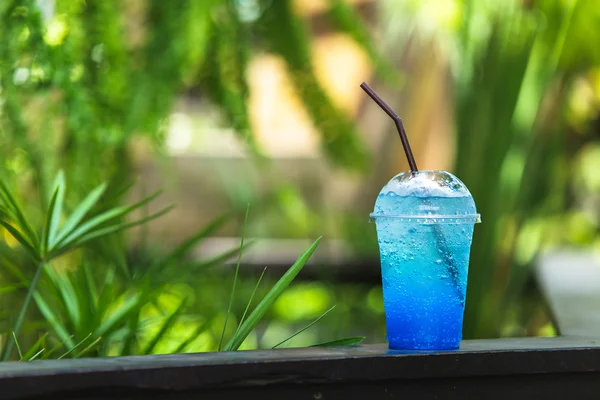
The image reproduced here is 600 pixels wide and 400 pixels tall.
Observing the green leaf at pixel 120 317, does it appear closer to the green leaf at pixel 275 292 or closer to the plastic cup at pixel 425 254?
the green leaf at pixel 275 292

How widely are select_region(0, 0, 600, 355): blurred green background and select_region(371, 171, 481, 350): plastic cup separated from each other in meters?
0.30

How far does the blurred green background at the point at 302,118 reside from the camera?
1366 mm

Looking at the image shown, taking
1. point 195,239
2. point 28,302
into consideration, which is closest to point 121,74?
point 195,239

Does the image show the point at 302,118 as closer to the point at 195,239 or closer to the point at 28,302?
the point at 195,239

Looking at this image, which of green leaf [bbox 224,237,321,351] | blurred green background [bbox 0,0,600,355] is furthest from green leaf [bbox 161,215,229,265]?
green leaf [bbox 224,237,321,351]

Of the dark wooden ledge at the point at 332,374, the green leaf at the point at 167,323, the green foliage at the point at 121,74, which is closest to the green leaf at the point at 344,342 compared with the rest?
the dark wooden ledge at the point at 332,374

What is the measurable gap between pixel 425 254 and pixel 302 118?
1.61m

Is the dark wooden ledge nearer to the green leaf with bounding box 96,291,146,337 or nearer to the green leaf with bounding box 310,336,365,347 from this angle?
the green leaf with bounding box 310,336,365,347

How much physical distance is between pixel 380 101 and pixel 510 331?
1.55 metres

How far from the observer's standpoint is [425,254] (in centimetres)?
72

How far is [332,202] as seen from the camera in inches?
145

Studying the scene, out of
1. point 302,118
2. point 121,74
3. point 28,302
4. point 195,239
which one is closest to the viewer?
point 28,302

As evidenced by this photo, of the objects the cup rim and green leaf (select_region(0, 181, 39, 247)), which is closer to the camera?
the cup rim

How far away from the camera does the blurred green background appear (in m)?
1.37
